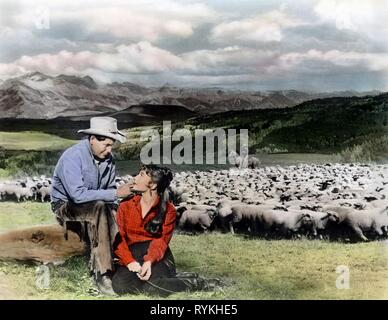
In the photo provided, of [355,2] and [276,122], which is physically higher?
[355,2]

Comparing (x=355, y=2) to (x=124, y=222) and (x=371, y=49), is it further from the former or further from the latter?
(x=124, y=222)

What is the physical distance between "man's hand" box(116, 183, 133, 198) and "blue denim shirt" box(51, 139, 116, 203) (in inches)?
2.0

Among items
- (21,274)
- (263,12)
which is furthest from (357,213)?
(21,274)

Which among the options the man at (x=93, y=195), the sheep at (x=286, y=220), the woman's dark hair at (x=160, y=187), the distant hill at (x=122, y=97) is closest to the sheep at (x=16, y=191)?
the man at (x=93, y=195)

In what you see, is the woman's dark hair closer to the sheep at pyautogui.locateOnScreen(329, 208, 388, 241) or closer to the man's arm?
the man's arm

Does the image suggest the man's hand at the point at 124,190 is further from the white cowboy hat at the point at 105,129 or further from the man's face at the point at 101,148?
the white cowboy hat at the point at 105,129

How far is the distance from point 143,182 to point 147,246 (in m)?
0.66

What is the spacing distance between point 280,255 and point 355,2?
110 inches

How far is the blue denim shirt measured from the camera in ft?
26.6

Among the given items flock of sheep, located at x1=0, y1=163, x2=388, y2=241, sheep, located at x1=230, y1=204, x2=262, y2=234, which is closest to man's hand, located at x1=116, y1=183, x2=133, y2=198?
flock of sheep, located at x1=0, y1=163, x2=388, y2=241

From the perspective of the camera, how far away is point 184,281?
8.21m

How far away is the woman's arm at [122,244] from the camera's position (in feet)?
26.6

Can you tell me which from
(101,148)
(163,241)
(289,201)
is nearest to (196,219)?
(163,241)

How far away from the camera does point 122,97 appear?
8688 millimetres
